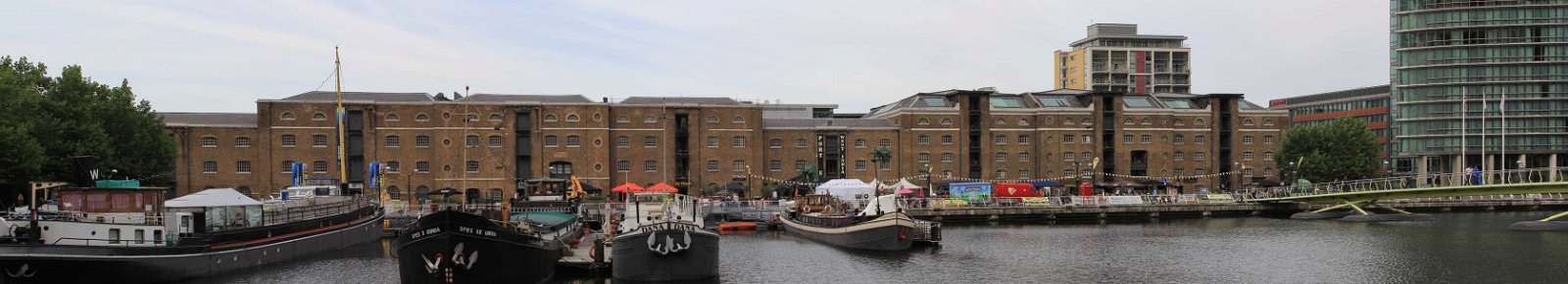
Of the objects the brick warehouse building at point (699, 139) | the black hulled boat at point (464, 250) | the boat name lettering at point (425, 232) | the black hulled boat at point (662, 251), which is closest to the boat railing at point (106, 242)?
the black hulled boat at point (464, 250)

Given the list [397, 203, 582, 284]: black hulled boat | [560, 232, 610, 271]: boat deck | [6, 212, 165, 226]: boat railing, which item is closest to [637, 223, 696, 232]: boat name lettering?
[397, 203, 582, 284]: black hulled boat

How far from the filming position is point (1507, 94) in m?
113

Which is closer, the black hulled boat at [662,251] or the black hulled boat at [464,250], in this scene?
the black hulled boat at [464,250]

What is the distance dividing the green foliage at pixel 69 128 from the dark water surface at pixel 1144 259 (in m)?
16.5

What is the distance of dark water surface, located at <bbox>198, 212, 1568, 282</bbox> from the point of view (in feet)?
139

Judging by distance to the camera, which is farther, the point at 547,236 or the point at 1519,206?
the point at 1519,206

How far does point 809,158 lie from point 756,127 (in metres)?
5.63

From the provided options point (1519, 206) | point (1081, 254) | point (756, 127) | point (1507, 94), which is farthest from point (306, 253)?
point (1507, 94)

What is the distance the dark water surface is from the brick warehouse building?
31740 millimetres

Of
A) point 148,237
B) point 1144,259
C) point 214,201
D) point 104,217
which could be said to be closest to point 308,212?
point 214,201

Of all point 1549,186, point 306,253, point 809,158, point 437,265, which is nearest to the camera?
point 437,265

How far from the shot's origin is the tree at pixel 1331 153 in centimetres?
10844

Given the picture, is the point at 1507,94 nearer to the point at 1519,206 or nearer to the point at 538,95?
the point at 1519,206

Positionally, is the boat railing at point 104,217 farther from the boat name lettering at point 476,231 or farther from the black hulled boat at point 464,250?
the boat name lettering at point 476,231
